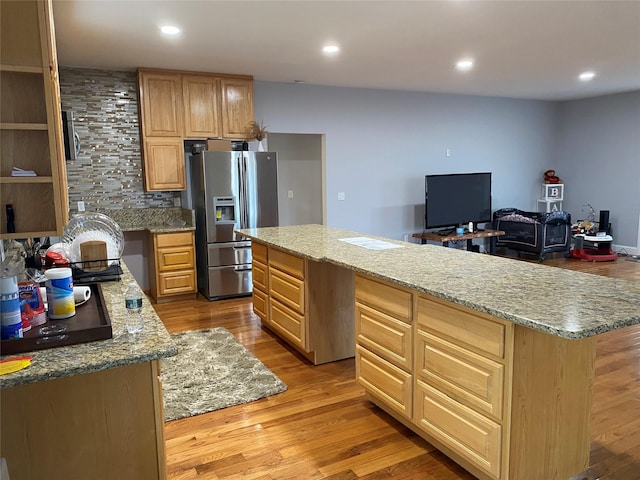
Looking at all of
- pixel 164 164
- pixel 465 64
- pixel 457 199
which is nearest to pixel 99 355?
pixel 164 164

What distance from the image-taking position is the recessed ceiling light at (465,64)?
4914 millimetres

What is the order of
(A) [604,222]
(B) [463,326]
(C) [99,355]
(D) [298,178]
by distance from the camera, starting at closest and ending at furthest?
(C) [99,355], (B) [463,326], (D) [298,178], (A) [604,222]

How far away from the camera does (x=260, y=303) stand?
4.18m

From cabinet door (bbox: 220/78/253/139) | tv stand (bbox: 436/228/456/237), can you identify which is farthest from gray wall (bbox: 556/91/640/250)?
cabinet door (bbox: 220/78/253/139)

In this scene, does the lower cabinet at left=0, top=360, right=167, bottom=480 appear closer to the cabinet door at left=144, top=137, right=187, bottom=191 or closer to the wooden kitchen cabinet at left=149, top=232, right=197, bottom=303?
the wooden kitchen cabinet at left=149, top=232, right=197, bottom=303

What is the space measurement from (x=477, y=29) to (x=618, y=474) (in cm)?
312

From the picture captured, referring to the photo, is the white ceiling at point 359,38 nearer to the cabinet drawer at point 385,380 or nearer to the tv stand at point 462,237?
the tv stand at point 462,237

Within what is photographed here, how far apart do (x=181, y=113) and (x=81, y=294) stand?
141 inches

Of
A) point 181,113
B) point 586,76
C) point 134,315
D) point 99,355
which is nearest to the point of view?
point 99,355

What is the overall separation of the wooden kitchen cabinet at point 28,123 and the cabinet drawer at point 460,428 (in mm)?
1679

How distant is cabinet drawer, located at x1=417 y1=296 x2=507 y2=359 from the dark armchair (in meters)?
5.50

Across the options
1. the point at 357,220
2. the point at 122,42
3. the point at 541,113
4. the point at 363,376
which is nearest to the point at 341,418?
the point at 363,376

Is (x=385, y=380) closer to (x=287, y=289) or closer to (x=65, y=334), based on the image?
(x=287, y=289)

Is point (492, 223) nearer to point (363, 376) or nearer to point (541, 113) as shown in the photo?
point (541, 113)
